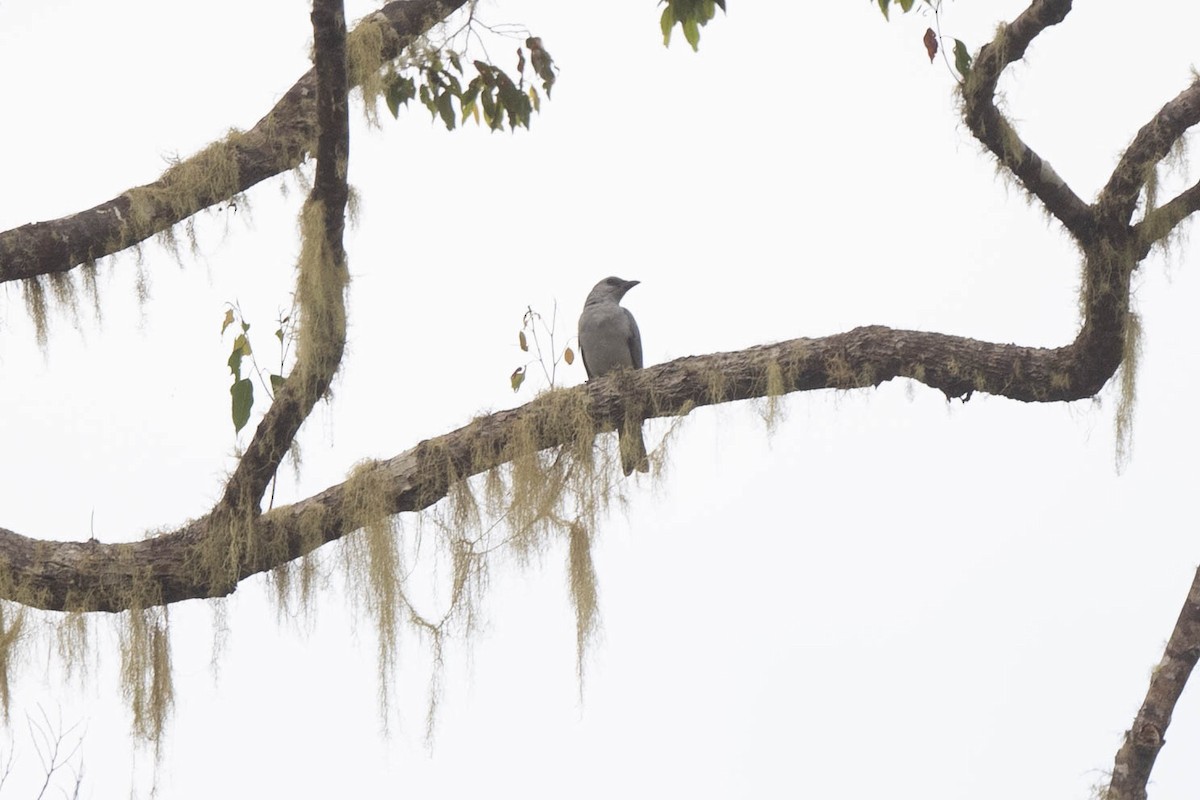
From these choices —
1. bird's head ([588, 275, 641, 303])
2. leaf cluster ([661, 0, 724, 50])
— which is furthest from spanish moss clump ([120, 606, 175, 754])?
bird's head ([588, 275, 641, 303])

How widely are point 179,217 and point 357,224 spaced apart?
0.68m

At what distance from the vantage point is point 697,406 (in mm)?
4699

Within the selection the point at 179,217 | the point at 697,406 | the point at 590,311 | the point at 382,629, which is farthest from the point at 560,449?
the point at 590,311

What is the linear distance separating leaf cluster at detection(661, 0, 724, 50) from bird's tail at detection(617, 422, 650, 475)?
1.19 meters

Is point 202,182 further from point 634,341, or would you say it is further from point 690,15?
point 634,341

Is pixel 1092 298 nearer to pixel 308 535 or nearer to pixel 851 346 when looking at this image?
pixel 851 346

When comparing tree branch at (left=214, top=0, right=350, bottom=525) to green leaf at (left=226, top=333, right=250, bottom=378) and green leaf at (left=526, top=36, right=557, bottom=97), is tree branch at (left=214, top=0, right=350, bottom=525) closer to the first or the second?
green leaf at (left=226, top=333, right=250, bottom=378)

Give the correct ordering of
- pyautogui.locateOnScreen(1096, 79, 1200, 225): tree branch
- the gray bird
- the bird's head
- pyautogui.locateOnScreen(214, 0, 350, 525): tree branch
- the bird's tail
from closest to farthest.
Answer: pyautogui.locateOnScreen(214, 0, 350, 525): tree branch < pyautogui.locateOnScreen(1096, 79, 1200, 225): tree branch < the bird's tail < the gray bird < the bird's head

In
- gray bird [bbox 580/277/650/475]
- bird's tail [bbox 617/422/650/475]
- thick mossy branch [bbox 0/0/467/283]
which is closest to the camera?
bird's tail [bbox 617/422/650/475]

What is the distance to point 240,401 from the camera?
177 inches

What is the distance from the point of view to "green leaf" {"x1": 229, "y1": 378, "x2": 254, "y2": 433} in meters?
4.48

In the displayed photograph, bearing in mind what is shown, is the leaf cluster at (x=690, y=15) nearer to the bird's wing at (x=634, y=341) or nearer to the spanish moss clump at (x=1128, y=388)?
the spanish moss clump at (x=1128, y=388)

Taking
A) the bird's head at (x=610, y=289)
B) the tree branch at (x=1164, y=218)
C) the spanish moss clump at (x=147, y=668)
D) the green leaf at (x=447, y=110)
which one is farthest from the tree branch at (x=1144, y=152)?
the bird's head at (x=610, y=289)

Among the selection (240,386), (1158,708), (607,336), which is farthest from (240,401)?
(607,336)
